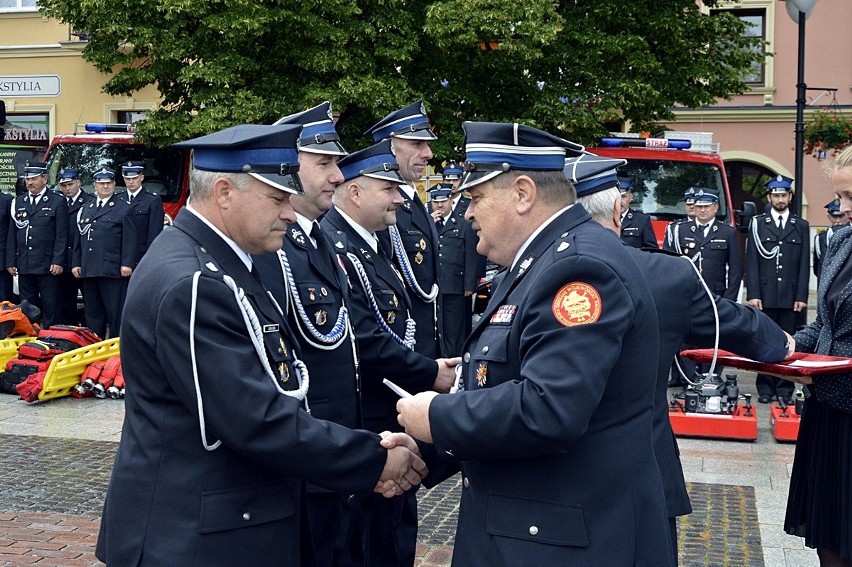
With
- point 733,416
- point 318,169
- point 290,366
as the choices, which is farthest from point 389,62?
point 290,366

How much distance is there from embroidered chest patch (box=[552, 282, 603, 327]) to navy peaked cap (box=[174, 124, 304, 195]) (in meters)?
0.95

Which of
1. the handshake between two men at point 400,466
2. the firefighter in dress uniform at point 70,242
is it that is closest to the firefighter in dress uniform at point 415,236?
the handshake between two men at point 400,466

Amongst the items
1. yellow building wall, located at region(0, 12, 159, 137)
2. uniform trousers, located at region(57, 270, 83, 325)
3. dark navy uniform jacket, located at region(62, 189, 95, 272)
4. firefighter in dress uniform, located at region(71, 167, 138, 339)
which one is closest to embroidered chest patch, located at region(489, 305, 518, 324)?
firefighter in dress uniform, located at region(71, 167, 138, 339)

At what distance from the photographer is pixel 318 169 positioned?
15.8 feet

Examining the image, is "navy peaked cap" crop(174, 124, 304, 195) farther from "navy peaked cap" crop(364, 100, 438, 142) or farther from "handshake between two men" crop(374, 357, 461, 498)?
"navy peaked cap" crop(364, 100, 438, 142)

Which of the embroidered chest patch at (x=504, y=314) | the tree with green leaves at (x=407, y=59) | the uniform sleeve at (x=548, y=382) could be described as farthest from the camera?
the tree with green leaves at (x=407, y=59)

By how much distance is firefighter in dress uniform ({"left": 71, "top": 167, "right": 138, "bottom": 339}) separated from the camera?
44.8 ft

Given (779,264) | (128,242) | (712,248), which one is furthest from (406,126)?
(128,242)

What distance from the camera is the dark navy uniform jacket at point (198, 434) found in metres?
2.96

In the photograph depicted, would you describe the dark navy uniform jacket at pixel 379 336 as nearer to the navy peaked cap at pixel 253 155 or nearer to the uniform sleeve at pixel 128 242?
the navy peaked cap at pixel 253 155

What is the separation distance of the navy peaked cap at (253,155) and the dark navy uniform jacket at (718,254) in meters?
9.29

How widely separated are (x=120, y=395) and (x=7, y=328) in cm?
179

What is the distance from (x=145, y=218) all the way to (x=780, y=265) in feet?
25.3

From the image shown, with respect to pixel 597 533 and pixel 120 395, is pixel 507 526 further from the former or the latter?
pixel 120 395
